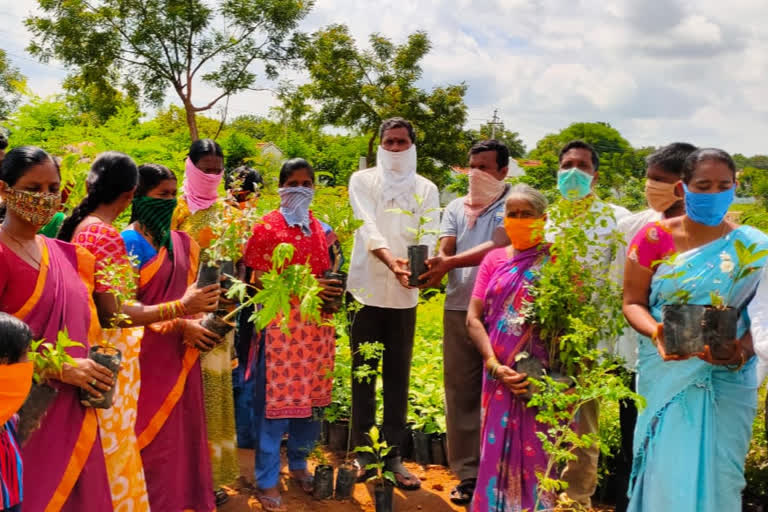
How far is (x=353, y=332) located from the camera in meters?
4.91

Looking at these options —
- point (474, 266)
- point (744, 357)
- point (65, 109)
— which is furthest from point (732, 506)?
point (65, 109)

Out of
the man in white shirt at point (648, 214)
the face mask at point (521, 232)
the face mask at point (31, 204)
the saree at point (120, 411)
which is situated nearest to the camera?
the face mask at point (31, 204)

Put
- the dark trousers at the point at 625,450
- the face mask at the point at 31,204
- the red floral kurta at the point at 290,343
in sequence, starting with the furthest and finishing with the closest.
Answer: the red floral kurta at the point at 290,343, the dark trousers at the point at 625,450, the face mask at the point at 31,204

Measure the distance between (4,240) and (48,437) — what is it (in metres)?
0.79

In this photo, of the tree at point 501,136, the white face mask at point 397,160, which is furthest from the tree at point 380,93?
the white face mask at point 397,160

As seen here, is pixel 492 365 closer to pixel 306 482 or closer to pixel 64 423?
pixel 306 482

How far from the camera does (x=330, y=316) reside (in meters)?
4.47

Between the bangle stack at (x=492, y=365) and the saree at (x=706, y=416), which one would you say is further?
the bangle stack at (x=492, y=365)

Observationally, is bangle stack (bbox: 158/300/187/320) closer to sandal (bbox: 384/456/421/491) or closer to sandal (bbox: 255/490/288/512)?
sandal (bbox: 255/490/288/512)

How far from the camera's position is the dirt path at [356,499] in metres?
4.43

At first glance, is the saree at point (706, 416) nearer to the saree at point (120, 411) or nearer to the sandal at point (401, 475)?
the sandal at point (401, 475)

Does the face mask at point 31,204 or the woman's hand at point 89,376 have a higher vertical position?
the face mask at point 31,204

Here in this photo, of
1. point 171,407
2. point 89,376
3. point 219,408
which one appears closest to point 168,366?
point 171,407

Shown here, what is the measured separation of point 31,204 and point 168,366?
1.40 meters
